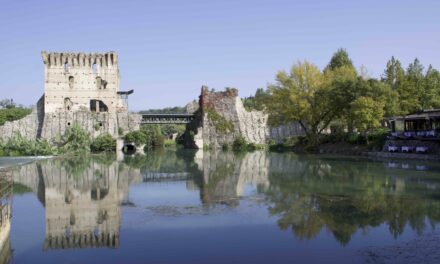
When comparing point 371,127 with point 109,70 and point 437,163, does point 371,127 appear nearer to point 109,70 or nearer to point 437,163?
point 437,163

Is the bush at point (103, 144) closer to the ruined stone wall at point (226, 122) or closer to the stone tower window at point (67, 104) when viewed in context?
the stone tower window at point (67, 104)

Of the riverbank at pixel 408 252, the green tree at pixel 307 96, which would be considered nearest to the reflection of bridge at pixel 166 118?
the green tree at pixel 307 96

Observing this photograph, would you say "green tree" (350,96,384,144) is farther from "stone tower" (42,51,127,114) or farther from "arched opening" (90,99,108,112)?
"arched opening" (90,99,108,112)

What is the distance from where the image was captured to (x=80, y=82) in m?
62.1

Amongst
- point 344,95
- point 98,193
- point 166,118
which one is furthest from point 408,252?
point 166,118

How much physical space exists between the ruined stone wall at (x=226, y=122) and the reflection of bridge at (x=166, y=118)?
3.04 metres

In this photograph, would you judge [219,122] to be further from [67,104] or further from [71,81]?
[71,81]

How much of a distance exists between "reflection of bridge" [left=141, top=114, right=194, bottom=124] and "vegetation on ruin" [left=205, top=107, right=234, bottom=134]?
5671 millimetres

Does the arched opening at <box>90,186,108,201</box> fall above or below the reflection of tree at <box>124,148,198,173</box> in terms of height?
below

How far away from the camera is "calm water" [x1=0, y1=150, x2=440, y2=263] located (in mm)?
10953

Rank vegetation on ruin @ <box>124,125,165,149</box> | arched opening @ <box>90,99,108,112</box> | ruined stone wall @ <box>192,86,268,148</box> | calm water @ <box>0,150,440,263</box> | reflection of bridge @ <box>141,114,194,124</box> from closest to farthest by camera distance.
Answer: calm water @ <box>0,150,440,263</box>, vegetation on ruin @ <box>124,125,165,149</box>, ruined stone wall @ <box>192,86,268,148</box>, arched opening @ <box>90,99,108,112</box>, reflection of bridge @ <box>141,114,194,124</box>

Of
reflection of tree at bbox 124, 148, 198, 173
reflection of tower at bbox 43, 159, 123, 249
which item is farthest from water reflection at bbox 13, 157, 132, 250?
reflection of tree at bbox 124, 148, 198, 173

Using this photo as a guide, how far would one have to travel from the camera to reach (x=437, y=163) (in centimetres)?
3069

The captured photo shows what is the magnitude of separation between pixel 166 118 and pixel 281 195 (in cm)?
5068
